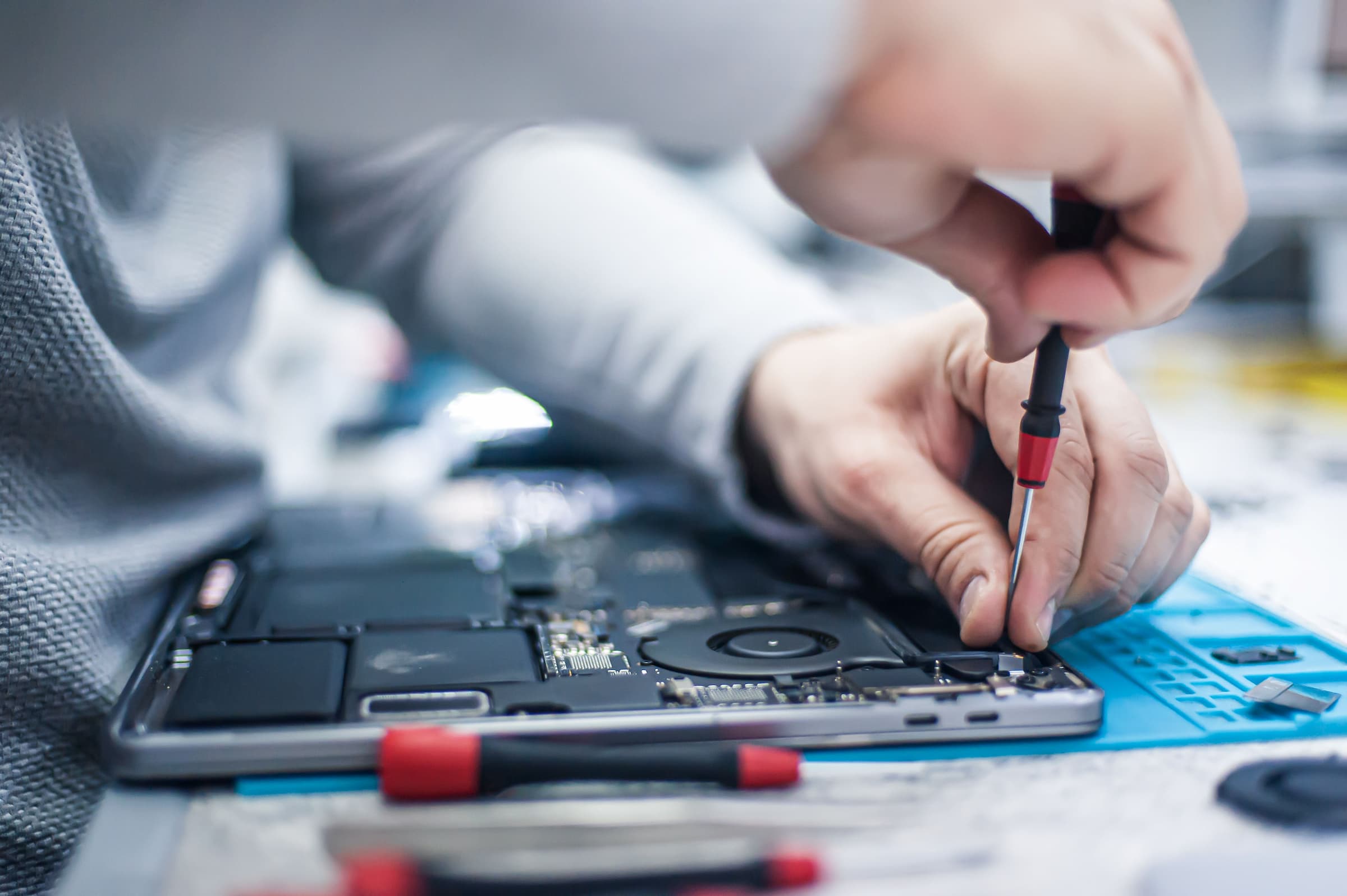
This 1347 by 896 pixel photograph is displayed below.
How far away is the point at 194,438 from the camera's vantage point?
1.95ft

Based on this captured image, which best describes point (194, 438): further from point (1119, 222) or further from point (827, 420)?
point (1119, 222)

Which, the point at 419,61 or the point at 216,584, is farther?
the point at 216,584

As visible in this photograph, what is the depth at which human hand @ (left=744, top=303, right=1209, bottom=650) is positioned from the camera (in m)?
0.47

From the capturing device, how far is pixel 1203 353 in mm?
1416

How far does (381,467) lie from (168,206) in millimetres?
468

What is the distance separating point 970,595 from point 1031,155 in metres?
0.22

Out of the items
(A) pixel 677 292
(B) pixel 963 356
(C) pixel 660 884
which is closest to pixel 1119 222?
(B) pixel 963 356

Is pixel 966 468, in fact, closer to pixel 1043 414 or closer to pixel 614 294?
pixel 1043 414

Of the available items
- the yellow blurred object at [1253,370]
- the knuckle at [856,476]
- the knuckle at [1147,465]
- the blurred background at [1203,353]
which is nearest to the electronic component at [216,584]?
the blurred background at [1203,353]

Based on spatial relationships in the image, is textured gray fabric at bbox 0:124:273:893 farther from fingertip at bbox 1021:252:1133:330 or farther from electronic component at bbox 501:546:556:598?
fingertip at bbox 1021:252:1133:330

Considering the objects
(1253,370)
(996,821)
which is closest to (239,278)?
(996,821)

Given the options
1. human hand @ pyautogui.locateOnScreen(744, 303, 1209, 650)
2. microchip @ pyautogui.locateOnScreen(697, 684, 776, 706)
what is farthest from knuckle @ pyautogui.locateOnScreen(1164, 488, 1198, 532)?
microchip @ pyautogui.locateOnScreen(697, 684, 776, 706)

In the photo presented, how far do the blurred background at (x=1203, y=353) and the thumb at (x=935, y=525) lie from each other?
221 millimetres

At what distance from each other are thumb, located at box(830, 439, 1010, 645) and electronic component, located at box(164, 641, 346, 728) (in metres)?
0.27
